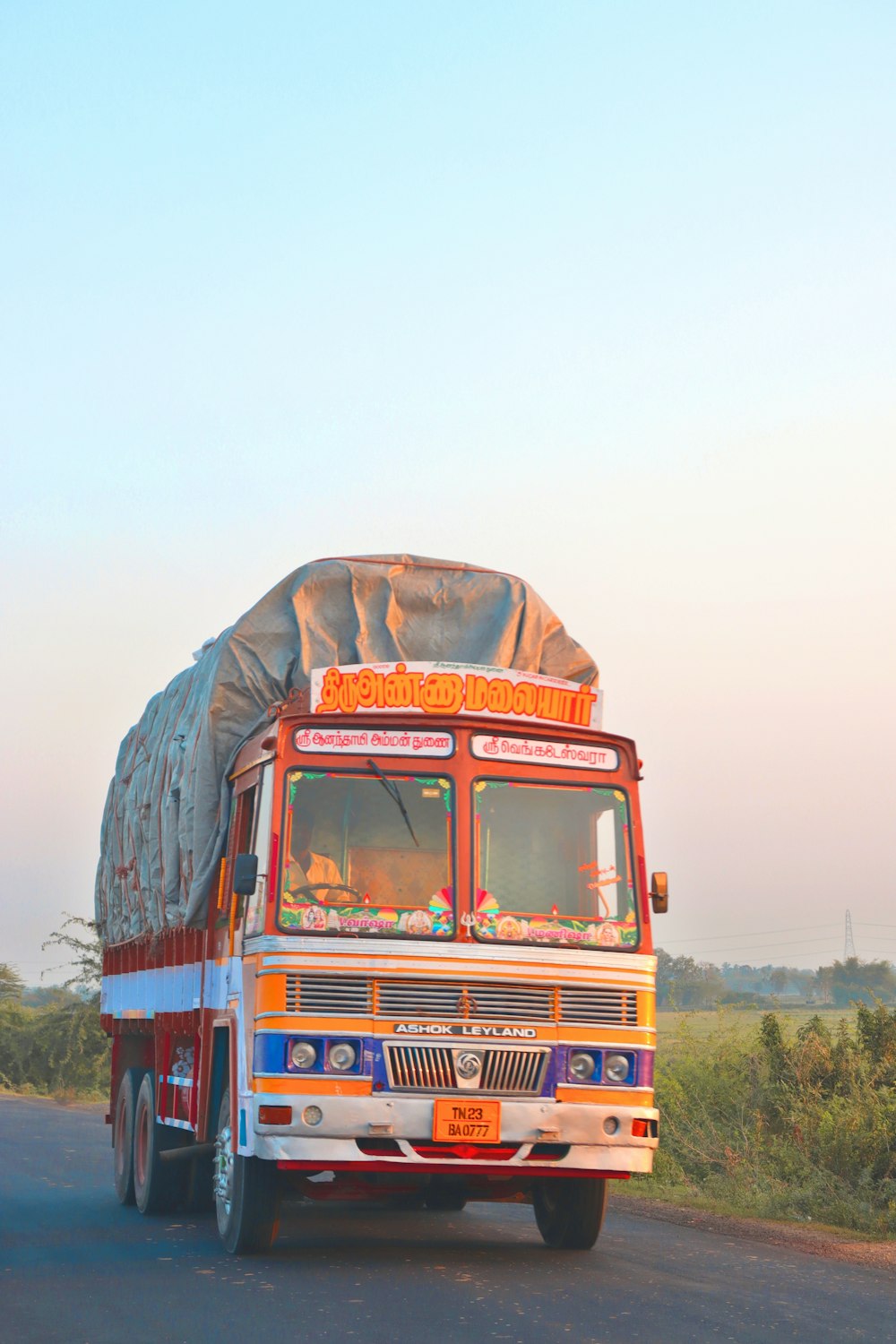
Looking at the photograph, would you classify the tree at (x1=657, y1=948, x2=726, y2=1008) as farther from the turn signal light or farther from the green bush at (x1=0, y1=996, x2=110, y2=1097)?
the turn signal light

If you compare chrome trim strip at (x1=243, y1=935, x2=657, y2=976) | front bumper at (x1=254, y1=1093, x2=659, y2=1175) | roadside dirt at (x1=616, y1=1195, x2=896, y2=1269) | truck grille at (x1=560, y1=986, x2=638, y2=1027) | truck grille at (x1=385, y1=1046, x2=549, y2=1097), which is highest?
chrome trim strip at (x1=243, y1=935, x2=657, y2=976)

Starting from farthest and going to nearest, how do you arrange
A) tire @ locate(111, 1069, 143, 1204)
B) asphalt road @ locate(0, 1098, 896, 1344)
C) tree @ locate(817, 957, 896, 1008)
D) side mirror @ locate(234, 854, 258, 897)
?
1. tree @ locate(817, 957, 896, 1008)
2. tire @ locate(111, 1069, 143, 1204)
3. side mirror @ locate(234, 854, 258, 897)
4. asphalt road @ locate(0, 1098, 896, 1344)

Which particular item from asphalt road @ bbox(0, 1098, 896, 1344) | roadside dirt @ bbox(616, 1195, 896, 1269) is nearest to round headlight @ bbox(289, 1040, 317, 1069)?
asphalt road @ bbox(0, 1098, 896, 1344)

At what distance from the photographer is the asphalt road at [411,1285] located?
785 centimetres

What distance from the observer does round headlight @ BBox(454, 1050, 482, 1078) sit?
31.5 feet

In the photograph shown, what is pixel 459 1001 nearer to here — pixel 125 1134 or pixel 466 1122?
pixel 466 1122

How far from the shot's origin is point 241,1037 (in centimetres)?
1008

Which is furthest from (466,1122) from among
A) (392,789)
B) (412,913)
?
(392,789)

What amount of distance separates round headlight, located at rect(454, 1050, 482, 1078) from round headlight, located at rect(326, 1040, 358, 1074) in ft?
2.03

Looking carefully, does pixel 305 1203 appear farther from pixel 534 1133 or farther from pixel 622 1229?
pixel 534 1133

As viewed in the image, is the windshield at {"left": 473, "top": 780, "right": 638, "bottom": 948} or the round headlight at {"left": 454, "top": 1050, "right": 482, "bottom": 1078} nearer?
the round headlight at {"left": 454, "top": 1050, "right": 482, "bottom": 1078}

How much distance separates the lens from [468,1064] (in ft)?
31.5

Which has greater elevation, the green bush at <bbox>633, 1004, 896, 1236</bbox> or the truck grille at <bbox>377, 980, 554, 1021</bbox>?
the truck grille at <bbox>377, 980, 554, 1021</bbox>

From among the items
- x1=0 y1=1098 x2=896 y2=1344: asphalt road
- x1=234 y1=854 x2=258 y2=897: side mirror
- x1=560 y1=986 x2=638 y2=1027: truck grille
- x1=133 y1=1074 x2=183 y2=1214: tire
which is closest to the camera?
x1=0 y1=1098 x2=896 y2=1344: asphalt road
